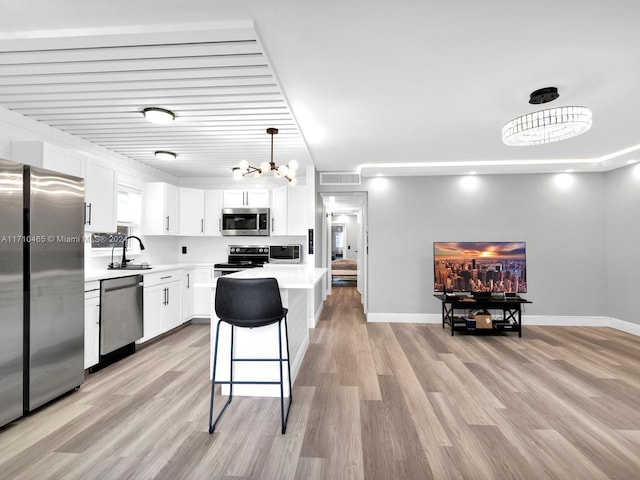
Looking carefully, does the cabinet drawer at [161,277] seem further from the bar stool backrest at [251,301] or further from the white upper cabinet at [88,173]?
the bar stool backrest at [251,301]

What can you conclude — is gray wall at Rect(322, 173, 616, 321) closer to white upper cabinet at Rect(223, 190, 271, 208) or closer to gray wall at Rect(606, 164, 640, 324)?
gray wall at Rect(606, 164, 640, 324)

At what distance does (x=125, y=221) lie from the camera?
4.68m

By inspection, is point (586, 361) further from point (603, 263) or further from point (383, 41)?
point (383, 41)

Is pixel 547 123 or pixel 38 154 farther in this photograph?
pixel 38 154

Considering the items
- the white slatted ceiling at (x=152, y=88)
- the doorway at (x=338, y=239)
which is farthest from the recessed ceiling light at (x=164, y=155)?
the doorway at (x=338, y=239)

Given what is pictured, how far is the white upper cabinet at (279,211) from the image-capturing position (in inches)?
211

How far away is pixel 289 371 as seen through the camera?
265cm

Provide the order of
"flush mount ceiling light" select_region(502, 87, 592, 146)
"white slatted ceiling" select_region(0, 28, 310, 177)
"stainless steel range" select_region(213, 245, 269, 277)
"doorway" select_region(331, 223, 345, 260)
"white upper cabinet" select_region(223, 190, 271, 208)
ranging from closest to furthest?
"white slatted ceiling" select_region(0, 28, 310, 177) < "flush mount ceiling light" select_region(502, 87, 592, 146) < "white upper cabinet" select_region(223, 190, 271, 208) < "stainless steel range" select_region(213, 245, 269, 277) < "doorway" select_region(331, 223, 345, 260)

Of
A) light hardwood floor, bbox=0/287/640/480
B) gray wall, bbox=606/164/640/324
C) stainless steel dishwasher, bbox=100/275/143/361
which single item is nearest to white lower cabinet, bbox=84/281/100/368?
stainless steel dishwasher, bbox=100/275/143/361

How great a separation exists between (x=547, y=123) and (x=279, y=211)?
146 inches

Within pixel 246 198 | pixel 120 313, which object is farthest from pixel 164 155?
pixel 120 313

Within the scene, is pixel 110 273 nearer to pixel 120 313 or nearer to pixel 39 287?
pixel 120 313

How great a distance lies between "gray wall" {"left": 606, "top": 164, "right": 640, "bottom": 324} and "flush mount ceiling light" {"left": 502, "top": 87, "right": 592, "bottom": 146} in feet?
9.29

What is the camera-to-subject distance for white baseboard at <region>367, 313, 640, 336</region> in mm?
4824
